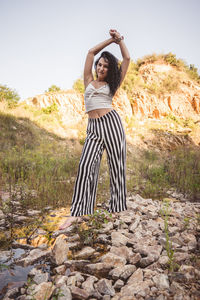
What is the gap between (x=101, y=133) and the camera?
2.62 meters

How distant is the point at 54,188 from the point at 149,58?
16347 mm

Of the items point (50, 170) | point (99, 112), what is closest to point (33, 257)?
point (99, 112)

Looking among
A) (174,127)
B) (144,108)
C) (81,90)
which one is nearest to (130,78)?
(144,108)

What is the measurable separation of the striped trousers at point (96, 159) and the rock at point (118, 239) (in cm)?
42

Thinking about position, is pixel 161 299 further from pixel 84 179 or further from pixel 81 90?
pixel 81 90

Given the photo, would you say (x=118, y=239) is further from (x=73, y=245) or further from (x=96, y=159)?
(x=96, y=159)

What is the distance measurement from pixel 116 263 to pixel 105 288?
383 millimetres

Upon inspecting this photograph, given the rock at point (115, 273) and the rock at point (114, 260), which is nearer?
the rock at point (115, 273)

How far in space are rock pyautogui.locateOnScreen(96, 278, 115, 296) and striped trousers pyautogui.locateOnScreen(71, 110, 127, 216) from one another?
1.05 metres

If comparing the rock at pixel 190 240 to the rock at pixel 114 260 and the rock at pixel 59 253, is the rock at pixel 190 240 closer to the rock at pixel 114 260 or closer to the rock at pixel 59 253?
the rock at pixel 114 260

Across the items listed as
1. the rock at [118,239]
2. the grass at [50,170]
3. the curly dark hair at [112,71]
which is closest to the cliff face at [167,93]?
the grass at [50,170]

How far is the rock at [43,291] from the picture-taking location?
4.51 ft

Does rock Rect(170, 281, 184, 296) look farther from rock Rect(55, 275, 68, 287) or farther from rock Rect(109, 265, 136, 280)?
rock Rect(55, 275, 68, 287)

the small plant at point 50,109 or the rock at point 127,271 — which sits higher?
the small plant at point 50,109
